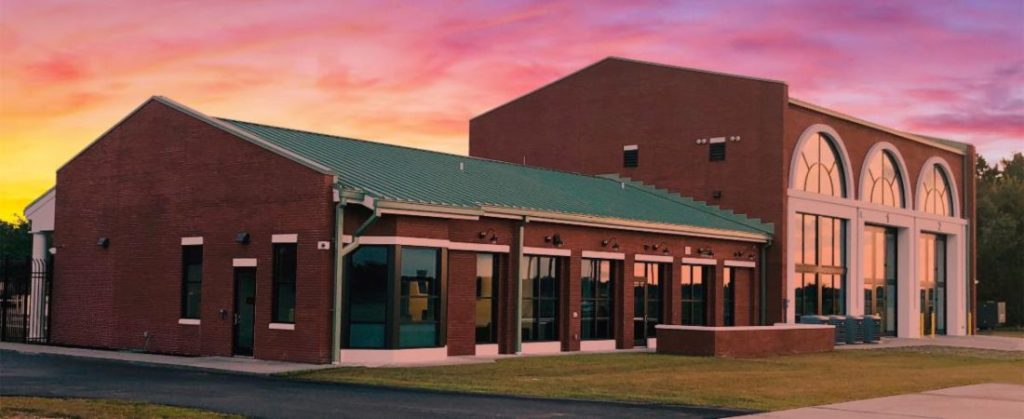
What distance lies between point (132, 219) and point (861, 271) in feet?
101

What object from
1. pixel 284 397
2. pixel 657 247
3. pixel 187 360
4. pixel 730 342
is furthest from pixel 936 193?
pixel 284 397

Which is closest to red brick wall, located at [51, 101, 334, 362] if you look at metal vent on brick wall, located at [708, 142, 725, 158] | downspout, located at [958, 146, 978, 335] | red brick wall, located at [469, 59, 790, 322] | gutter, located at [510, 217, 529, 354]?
gutter, located at [510, 217, 529, 354]

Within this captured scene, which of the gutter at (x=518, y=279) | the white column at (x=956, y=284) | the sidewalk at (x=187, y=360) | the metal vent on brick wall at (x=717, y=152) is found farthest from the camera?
the white column at (x=956, y=284)

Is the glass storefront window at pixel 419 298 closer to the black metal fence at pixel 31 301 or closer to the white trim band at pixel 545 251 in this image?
the white trim band at pixel 545 251

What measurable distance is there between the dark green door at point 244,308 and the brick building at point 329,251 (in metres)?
0.04

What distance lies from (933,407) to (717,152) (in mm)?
27608

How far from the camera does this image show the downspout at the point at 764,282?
43312 mm

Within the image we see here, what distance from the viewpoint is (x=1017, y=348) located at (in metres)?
43.9

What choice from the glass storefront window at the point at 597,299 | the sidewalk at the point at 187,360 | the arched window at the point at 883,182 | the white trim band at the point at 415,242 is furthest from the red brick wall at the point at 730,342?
the arched window at the point at 883,182

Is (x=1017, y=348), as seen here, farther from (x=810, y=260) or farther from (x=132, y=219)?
(x=132, y=219)

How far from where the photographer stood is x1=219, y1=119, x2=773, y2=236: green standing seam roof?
29.3 metres

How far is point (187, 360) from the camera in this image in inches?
1069

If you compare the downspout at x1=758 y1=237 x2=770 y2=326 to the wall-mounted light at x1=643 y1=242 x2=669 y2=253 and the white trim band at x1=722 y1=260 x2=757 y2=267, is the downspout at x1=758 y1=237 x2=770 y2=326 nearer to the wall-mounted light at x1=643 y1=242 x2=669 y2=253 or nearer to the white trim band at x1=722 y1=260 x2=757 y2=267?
the white trim band at x1=722 y1=260 x2=757 y2=267

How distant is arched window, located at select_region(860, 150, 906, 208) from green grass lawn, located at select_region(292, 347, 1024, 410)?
1706cm
